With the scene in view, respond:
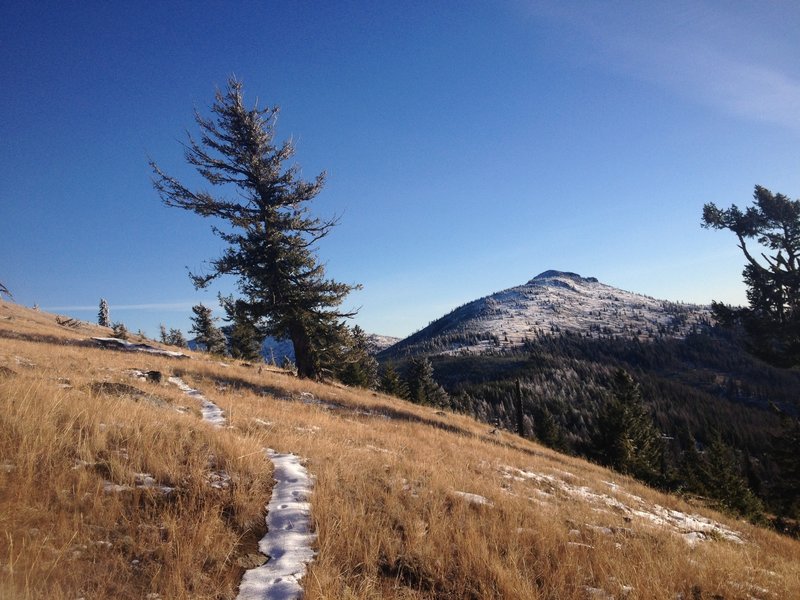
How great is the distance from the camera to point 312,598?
2.91 meters

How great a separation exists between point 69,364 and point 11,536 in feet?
34.6

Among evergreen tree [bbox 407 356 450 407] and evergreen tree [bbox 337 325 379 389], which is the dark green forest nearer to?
evergreen tree [bbox 407 356 450 407]

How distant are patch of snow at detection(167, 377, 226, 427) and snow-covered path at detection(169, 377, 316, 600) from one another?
250cm

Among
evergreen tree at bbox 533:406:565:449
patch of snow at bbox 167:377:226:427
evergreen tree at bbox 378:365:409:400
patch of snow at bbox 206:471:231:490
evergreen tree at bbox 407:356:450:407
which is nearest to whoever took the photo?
patch of snow at bbox 206:471:231:490

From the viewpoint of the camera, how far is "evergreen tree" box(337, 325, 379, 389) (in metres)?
19.2

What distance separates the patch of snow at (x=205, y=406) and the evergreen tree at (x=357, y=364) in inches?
313

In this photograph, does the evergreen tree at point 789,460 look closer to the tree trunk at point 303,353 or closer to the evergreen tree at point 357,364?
the evergreen tree at point 357,364

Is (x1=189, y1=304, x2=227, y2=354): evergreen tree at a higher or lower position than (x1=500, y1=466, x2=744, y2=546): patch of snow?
higher

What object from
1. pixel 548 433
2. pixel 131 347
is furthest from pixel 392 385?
pixel 131 347

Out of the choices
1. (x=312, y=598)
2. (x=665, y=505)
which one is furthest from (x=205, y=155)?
(x=665, y=505)

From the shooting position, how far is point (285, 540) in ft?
12.4

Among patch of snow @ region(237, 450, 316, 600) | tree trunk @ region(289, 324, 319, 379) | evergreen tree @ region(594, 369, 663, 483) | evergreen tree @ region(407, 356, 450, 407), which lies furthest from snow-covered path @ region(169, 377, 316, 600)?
evergreen tree @ region(407, 356, 450, 407)

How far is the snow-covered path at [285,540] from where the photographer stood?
305 centimetres

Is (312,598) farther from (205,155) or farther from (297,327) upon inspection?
(205,155)
